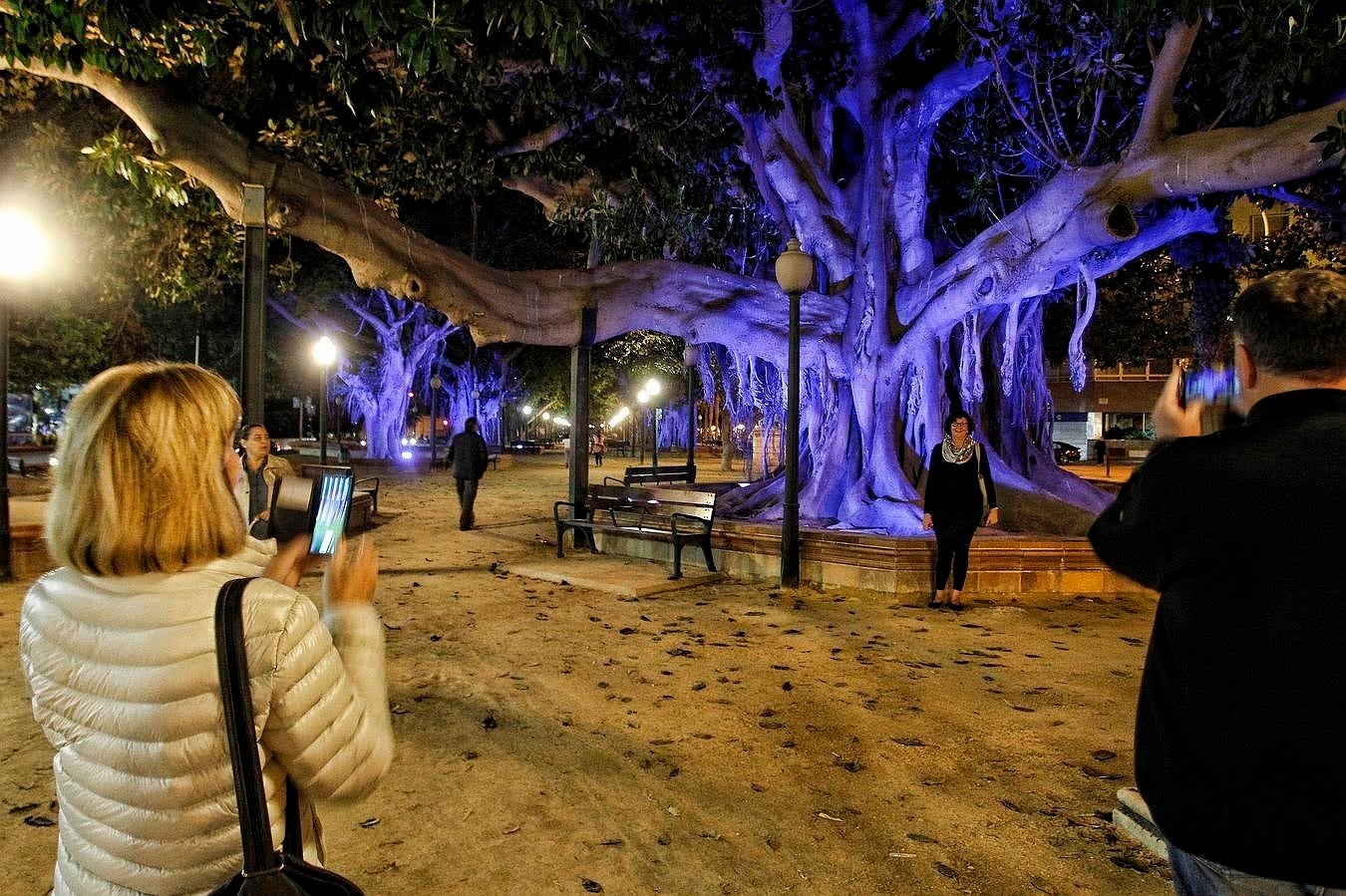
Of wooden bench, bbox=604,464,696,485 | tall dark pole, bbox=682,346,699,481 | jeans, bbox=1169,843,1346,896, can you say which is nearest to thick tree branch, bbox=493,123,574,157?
tall dark pole, bbox=682,346,699,481

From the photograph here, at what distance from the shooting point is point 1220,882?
4.72ft

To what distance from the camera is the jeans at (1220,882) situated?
1370mm

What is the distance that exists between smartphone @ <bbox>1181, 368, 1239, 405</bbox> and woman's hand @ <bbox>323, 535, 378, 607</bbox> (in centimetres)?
175

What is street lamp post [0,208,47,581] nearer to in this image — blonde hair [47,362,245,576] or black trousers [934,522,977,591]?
blonde hair [47,362,245,576]

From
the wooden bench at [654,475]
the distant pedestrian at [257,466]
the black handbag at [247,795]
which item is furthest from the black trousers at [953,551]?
the wooden bench at [654,475]

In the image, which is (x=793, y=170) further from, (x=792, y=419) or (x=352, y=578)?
(x=352, y=578)

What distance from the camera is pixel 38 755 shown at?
408 centimetres

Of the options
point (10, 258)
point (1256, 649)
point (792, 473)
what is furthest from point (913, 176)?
point (1256, 649)

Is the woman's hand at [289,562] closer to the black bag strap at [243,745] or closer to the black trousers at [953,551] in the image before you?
the black bag strap at [243,745]

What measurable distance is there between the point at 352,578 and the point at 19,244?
8.01 m

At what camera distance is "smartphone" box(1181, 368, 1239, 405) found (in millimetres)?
1823

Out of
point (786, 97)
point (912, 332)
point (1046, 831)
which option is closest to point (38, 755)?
point (1046, 831)

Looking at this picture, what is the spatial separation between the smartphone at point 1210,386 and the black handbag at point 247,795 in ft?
6.29

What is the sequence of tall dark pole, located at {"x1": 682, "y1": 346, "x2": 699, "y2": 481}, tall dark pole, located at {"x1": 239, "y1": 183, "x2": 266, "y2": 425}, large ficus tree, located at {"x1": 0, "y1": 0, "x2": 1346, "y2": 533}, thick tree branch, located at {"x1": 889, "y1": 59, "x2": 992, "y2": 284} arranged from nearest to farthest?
tall dark pole, located at {"x1": 239, "y1": 183, "x2": 266, "y2": 425} < large ficus tree, located at {"x1": 0, "y1": 0, "x2": 1346, "y2": 533} < thick tree branch, located at {"x1": 889, "y1": 59, "x2": 992, "y2": 284} < tall dark pole, located at {"x1": 682, "y1": 346, "x2": 699, "y2": 481}
